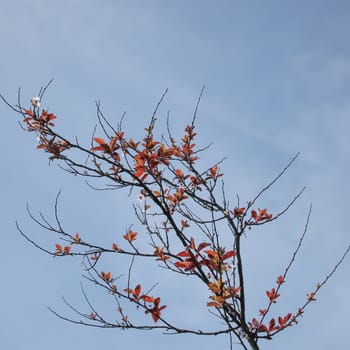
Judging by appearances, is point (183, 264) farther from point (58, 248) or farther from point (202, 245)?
point (58, 248)

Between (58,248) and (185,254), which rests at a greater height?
(58,248)

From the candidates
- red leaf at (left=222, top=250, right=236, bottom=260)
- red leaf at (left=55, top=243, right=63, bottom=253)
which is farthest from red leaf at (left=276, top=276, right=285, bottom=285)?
red leaf at (left=55, top=243, right=63, bottom=253)

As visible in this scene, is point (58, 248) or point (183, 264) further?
point (58, 248)

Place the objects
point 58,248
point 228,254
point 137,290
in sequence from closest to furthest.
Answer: point 228,254 → point 137,290 → point 58,248

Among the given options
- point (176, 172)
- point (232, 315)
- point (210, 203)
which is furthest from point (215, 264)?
point (176, 172)

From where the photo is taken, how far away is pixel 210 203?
156 inches

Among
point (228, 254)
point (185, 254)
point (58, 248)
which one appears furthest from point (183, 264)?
point (58, 248)

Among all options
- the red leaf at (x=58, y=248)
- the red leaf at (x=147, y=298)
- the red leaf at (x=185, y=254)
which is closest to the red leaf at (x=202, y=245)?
the red leaf at (x=185, y=254)

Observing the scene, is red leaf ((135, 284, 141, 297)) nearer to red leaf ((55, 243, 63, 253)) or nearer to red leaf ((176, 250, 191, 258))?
red leaf ((176, 250, 191, 258))

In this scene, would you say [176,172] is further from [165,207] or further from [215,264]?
[215,264]

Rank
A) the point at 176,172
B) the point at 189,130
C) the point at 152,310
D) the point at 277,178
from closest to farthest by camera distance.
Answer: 1. the point at 152,310
2. the point at 277,178
3. the point at 176,172
4. the point at 189,130

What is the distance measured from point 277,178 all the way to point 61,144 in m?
2.02

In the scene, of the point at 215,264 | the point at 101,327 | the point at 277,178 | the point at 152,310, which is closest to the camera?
the point at 215,264

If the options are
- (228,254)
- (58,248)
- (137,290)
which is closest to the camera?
(228,254)
